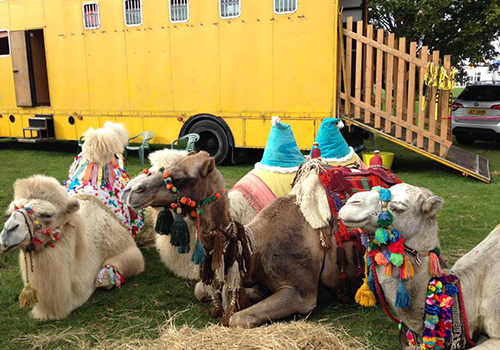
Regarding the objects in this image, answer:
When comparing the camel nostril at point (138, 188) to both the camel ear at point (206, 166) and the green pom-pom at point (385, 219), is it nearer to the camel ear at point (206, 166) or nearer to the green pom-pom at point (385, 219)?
the camel ear at point (206, 166)

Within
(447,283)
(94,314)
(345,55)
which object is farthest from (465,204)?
(94,314)

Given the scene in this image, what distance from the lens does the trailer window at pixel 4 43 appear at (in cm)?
1189

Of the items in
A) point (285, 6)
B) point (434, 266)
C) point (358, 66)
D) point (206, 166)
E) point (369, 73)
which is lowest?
point (434, 266)

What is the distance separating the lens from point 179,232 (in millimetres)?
3004

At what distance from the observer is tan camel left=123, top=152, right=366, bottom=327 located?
3039mm

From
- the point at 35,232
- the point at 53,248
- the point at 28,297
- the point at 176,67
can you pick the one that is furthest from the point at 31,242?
the point at 176,67

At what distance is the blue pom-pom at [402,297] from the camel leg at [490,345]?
400mm

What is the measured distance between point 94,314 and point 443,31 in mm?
13149

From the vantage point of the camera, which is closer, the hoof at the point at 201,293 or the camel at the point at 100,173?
the hoof at the point at 201,293

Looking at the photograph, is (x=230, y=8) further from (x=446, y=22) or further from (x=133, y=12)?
(x=446, y=22)

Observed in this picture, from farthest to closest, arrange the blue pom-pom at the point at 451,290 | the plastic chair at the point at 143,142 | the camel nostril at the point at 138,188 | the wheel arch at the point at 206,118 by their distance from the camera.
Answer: the plastic chair at the point at 143,142
the wheel arch at the point at 206,118
the camel nostril at the point at 138,188
the blue pom-pom at the point at 451,290

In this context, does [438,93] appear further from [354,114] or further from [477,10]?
[477,10]

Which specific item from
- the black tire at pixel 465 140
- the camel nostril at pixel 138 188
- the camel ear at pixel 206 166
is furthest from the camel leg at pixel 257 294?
the black tire at pixel 465 140

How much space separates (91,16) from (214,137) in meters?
4.15
